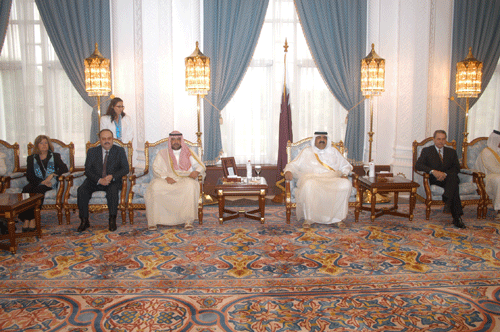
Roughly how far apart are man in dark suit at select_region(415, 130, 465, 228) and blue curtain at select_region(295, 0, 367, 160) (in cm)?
152

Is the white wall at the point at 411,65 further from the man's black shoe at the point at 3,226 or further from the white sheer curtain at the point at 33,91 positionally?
the man's black shoe at the point at 3,226

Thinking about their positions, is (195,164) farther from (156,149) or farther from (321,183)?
(321,183)

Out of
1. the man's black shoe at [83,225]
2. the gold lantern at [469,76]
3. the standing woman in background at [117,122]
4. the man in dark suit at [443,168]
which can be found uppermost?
the gold lantern at [469,76]

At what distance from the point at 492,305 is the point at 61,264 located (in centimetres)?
359

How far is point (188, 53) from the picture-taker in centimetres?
652

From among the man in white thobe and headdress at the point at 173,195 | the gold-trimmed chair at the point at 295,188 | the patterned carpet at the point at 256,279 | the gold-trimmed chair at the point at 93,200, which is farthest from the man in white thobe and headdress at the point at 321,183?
the gold-trimmed chair at the point at 93,200

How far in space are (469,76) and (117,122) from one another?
5381 millimetres

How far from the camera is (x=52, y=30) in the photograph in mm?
6305

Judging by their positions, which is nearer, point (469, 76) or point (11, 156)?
point (11, 156)

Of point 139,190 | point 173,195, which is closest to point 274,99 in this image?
point 173,195

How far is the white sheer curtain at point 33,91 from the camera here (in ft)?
21.0

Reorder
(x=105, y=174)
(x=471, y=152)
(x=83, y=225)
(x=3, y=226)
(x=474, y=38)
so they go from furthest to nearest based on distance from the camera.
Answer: (x=474, y=38), (x=471, y=152), (x=105, y=174), (x=83, y=225), (x=3, y=226)

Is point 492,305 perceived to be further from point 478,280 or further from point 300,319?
point 300,319

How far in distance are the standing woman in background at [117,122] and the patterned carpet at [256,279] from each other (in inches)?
65.2
